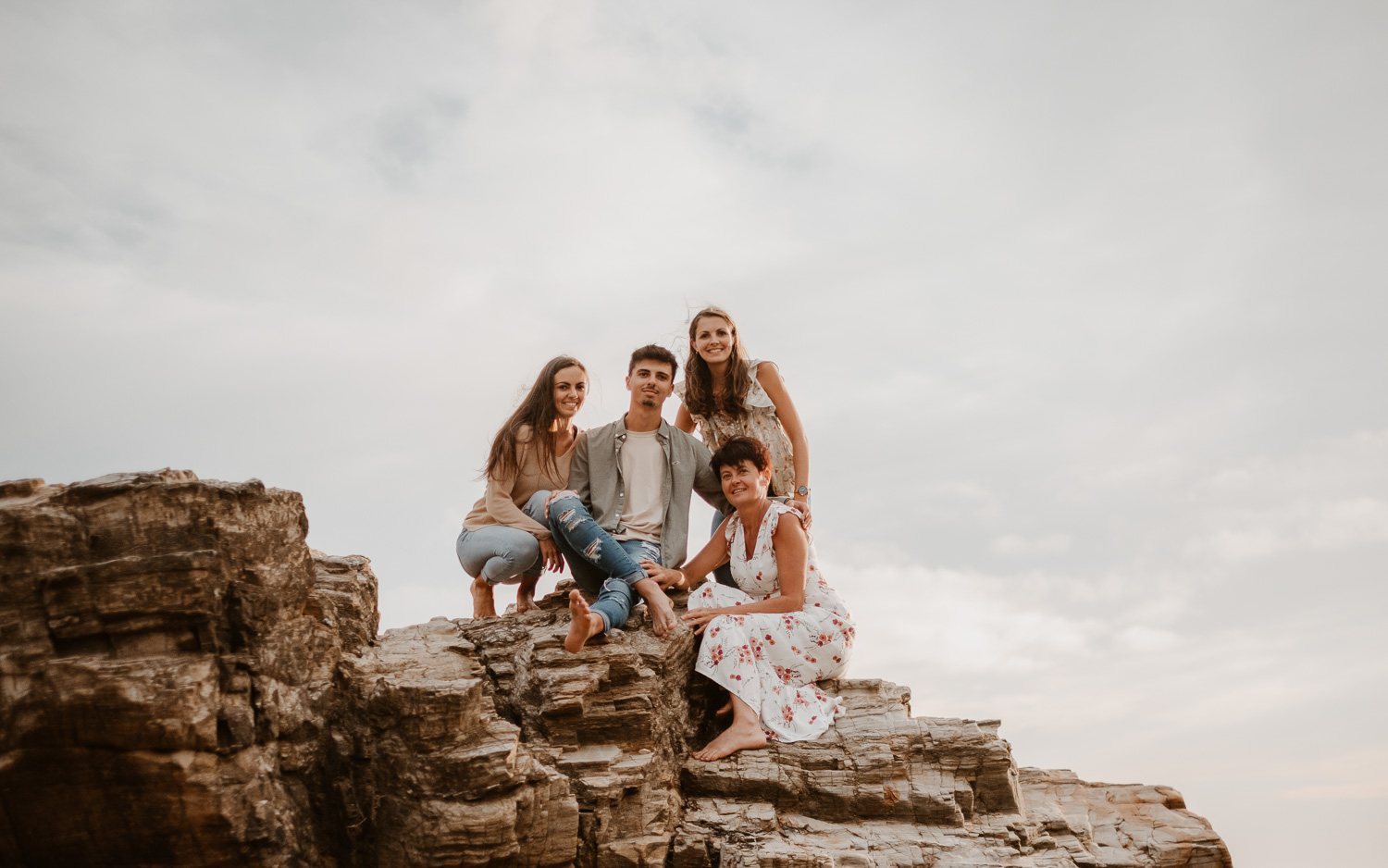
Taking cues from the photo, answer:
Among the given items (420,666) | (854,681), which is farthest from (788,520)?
(420,666)

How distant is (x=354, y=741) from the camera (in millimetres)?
6559

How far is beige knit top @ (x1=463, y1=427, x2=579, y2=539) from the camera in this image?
8820 mm

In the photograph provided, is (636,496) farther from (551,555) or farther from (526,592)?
(526,592)

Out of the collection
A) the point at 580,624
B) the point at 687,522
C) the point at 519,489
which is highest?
the point at 519,489

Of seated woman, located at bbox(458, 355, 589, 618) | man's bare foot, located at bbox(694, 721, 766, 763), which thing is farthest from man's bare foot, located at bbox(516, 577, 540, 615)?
man's bare foot, located at bbox(694, 721, 766, 763)

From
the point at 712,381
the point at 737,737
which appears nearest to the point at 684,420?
the point at 712,381

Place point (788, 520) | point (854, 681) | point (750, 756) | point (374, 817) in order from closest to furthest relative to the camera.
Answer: point (374, 817), point (750, 756), point (788, 520), point (854, 681)

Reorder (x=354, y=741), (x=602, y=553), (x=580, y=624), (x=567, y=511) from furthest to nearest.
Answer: (x=567, y=511), (x=602, y=553), (x=580, y=624), (x=354, y=741)

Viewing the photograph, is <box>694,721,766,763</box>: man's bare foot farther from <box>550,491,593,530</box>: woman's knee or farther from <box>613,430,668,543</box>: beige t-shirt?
<box>550,491,593,530</box>: woman's knee

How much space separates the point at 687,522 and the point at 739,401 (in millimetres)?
1437

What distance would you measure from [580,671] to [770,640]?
1.73 m

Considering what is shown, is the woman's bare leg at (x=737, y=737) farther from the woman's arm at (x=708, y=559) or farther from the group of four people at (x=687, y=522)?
the woman's arm at (x=708, y=559)

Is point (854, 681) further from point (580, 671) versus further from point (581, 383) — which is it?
point (581, 383)

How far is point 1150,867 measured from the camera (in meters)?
7.80
